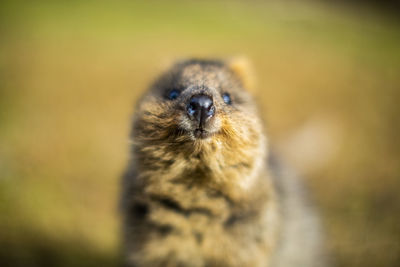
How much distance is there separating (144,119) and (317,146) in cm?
Result: 685

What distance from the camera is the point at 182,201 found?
9.92 ft

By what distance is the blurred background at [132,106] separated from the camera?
15.6ft

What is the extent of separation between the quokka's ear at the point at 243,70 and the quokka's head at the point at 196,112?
0.32m

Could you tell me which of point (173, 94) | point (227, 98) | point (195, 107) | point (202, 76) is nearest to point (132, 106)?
point (173, 94)

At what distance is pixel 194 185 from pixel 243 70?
1.93 meters

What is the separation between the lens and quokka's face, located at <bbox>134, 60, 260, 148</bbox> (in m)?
2.50

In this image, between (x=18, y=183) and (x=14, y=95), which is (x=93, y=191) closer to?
(x=18, y=183)

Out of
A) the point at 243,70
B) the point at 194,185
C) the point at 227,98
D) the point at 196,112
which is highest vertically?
the point at 243,70

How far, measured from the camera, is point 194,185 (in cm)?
299

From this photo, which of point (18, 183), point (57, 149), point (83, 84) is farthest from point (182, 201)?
point (83, 84)

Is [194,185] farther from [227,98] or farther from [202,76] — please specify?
[202,76]

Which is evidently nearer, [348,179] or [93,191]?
[93,191]

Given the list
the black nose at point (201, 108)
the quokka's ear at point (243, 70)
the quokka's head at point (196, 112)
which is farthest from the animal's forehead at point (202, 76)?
the black nose at point (201, 108)

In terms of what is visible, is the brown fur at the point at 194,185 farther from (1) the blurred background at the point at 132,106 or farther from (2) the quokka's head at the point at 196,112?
(1) the blurred background at the point at 132,106
